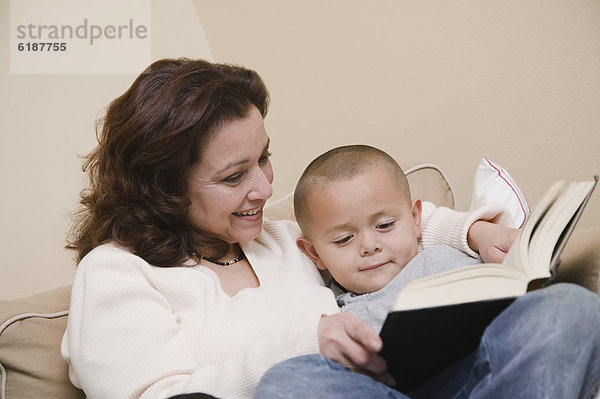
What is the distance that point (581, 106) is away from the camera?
2.29 m

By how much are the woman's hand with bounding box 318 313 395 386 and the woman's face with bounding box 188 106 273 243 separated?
494mm

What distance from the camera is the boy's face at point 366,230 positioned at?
1530 millimetres

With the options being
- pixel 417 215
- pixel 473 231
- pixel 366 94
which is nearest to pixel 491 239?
pixel 473 231

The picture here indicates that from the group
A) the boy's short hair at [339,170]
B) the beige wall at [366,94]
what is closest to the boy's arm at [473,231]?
the boy's short hair at [339,170]

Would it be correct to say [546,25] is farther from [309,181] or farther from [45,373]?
[45,373]

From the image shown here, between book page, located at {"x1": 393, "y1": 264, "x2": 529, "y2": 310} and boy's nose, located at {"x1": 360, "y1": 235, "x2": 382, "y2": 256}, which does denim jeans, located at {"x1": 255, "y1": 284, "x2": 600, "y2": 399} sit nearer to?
book page, located at {"x1": 393, "y1": 264, "x2": 529, "y2": 310}

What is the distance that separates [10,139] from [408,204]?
5.86 feet

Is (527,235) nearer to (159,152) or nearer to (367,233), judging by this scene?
(367,233)

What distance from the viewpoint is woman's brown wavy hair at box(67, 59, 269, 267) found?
4.96 ft

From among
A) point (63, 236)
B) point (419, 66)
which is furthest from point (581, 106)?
point (63, 236)

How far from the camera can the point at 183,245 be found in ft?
5.24

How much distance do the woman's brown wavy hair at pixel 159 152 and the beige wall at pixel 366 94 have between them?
1030 mm

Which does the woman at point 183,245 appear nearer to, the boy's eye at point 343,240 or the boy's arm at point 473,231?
the boy's arm at point 473,231

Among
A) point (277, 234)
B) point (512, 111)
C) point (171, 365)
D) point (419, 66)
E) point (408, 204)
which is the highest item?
point (419, 66)
